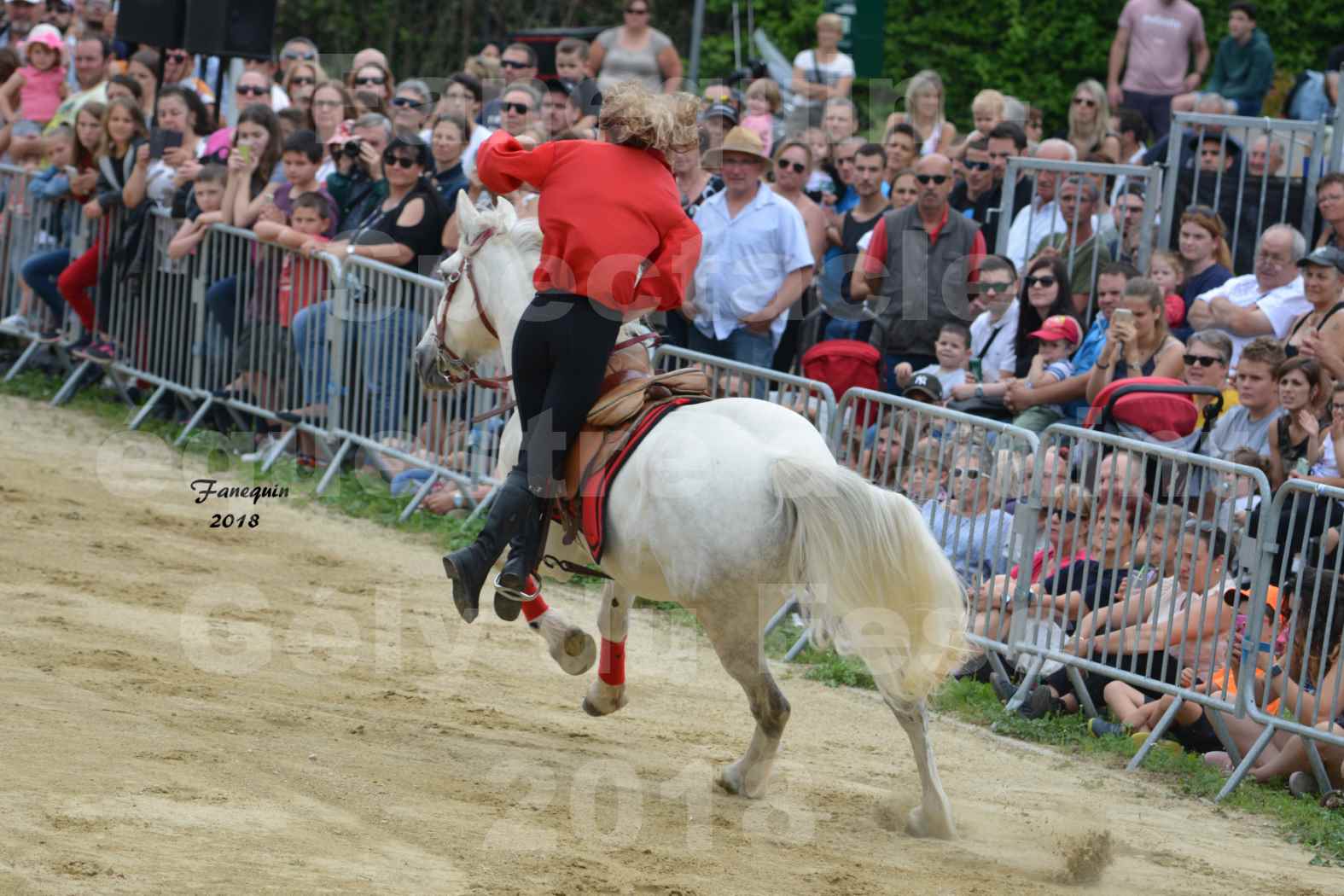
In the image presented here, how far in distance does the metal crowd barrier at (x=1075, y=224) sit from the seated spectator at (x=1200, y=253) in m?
0.59

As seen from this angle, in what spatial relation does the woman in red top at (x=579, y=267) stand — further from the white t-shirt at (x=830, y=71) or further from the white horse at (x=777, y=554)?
the white t-shirt at (x=830, y=71)

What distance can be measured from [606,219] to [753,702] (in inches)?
76.7

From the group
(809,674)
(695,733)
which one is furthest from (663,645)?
(695,733)

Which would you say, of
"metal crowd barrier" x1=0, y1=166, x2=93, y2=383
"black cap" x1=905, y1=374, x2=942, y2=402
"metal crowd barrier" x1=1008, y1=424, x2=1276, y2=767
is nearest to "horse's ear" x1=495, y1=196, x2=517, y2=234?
"metal crowd barrier" x1=1008, y1=424, x2=1276, y2=767

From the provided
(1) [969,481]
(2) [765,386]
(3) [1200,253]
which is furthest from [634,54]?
(1) [969,481]

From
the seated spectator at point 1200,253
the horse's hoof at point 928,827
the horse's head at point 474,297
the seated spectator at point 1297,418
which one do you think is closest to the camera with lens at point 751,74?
the seated spectator at point 1200,253

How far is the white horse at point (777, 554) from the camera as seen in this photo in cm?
659

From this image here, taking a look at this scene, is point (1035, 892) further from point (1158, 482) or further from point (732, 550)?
point (1158, 482)

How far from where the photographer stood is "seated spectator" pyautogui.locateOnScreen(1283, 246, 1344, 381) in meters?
9.30

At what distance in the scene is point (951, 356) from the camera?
10.7 meters

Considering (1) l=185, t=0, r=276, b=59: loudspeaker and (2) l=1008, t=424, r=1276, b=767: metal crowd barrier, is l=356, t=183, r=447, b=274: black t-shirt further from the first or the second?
(2) l=1008, t=424, r=1276, b=767: metal crowd barrier

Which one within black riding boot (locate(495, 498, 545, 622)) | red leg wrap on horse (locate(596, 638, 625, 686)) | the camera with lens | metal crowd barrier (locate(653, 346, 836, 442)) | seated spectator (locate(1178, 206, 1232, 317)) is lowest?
red leg wrap on horse (locate(596, 638, 625, 686))

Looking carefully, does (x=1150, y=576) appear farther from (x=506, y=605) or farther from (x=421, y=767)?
(x=421, y=767)

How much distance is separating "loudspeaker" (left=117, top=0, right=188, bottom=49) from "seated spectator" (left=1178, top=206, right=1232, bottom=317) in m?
7.98
